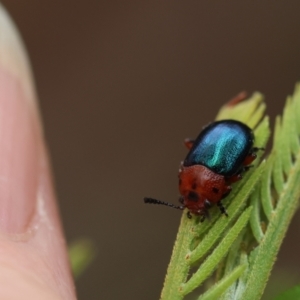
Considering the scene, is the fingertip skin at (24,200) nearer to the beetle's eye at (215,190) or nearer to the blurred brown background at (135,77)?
the beetle's eye at (215,190)

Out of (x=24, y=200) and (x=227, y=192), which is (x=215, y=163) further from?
(x=24, y=200)

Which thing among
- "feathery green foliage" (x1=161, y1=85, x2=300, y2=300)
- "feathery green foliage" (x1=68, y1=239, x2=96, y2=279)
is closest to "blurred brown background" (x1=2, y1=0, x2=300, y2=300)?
"feathery green foliage" (x1=68, y1=239, x2=96, y2=279)

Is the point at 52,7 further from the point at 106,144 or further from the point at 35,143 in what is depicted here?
the point at 35,143

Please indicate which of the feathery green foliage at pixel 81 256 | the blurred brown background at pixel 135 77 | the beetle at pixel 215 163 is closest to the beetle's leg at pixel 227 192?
the beetle at pixel 215 163

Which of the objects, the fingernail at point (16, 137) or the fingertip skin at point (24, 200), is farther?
the fingernail at point (16, 137)

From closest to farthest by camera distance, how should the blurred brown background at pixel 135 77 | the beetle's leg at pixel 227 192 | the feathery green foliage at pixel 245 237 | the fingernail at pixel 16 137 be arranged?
the feathery green foliage at pixel 245 237 < the beetle's leg at pixel 227 192 < the fingernail at pixel 16 137 < the blurred brown background at pixel 135 77

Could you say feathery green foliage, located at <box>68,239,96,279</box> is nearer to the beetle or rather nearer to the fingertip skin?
the fingertip skin
